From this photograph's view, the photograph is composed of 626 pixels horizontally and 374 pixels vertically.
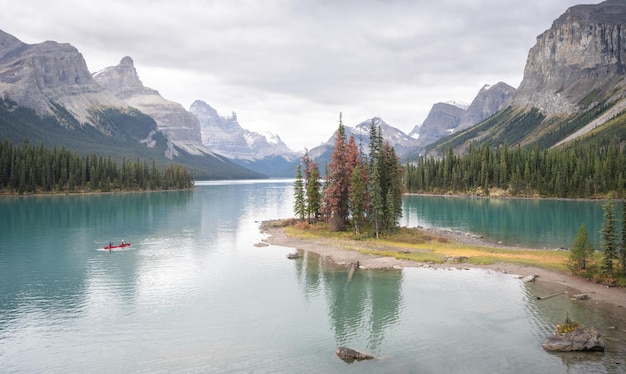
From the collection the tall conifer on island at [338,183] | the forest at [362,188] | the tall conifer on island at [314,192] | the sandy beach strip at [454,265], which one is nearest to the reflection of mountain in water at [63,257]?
the sandy beach strip at [454,265]

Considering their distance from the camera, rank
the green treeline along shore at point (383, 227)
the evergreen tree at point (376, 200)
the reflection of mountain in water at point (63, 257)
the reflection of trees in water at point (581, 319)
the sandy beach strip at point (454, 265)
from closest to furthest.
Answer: the reflection of trees in water at point (581, 319)
the sandy beach strip at point (454, 265)
the reflection of mountain in water at point (63, 257)
the green treeline along shore at point (383, 227)
the evergreen tree at point (376, 200)

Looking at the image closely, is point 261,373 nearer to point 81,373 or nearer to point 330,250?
point 81,373

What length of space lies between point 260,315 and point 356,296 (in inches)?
477

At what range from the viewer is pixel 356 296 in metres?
50.1

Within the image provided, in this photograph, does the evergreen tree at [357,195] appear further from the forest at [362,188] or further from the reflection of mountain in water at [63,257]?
the reflection of mountain in water at [63,257]

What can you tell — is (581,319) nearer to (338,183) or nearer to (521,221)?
(338,183)

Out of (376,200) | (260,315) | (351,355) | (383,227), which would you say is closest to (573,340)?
(351,355)

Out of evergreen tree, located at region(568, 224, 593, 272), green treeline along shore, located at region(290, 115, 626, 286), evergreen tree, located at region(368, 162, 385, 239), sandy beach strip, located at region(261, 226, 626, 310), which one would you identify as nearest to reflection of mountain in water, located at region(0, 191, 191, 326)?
sandy beach strip, located at region(261, 226, 626, 310)

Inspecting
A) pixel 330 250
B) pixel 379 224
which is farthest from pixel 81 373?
pixel 379 224

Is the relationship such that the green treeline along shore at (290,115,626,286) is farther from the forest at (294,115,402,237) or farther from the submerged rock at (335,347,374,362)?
the submerged rock at (335,347,374,362)

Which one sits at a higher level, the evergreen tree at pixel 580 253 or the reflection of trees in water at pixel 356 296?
the evergreen tree at pixel 580 253

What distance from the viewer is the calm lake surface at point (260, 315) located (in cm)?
3300

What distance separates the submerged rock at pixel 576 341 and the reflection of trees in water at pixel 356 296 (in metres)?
13.6

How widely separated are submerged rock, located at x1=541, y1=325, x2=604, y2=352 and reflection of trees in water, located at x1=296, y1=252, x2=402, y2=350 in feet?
44.7
